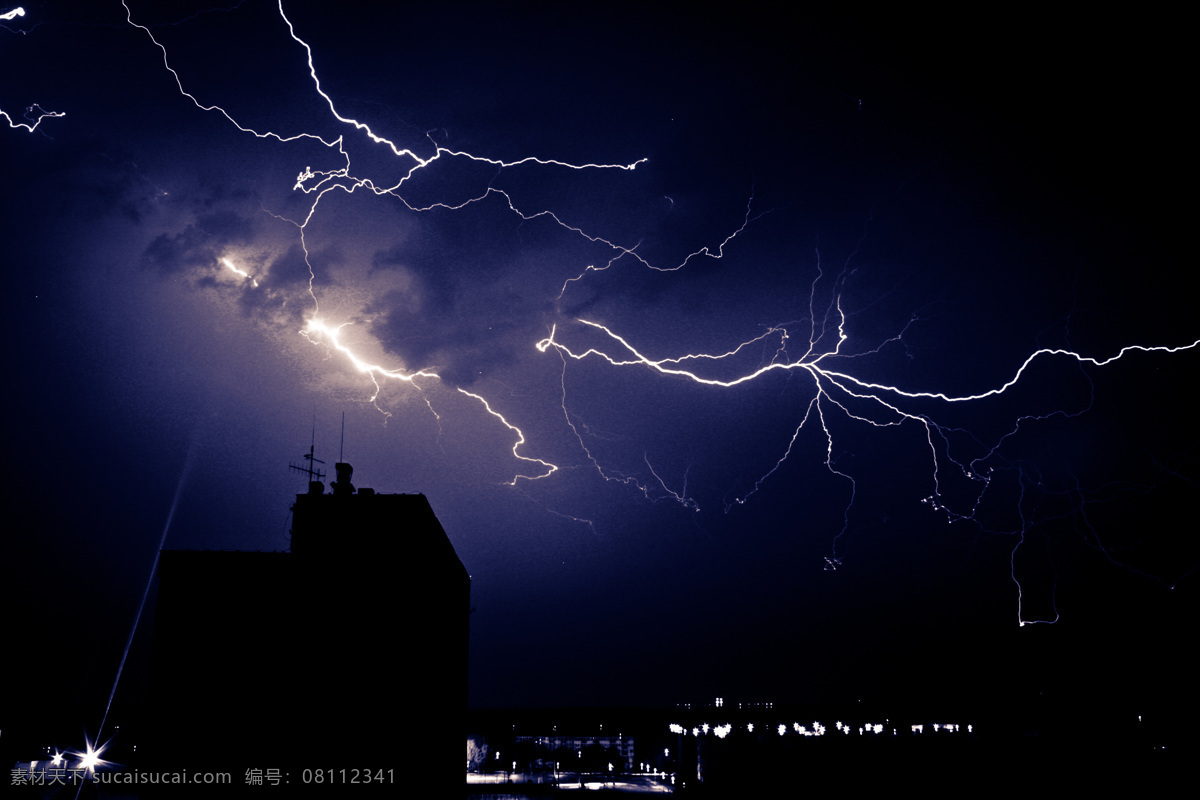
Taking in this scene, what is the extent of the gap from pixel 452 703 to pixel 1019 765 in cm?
1433

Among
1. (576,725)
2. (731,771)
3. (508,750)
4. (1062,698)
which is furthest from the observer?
(576,725)

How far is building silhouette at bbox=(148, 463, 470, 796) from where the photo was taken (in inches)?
533

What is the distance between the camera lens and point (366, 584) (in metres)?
15.0

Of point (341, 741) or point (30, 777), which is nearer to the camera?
point (341, 741)

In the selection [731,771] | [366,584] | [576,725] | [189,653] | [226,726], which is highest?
[366,584]

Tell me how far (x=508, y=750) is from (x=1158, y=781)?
32261mm

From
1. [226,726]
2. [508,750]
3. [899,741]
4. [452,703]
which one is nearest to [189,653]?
[226,726]

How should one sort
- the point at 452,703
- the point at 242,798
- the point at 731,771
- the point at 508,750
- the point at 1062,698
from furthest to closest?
the point at 508,750
the point at 1062,698
the point at 452,703
the point at 731,771
the point at 242,798

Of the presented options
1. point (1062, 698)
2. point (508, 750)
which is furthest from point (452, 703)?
point (1062, 698)

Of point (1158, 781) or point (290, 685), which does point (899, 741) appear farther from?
point (290, 685)

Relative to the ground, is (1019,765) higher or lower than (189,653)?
lower

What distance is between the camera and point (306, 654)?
46.9 ft

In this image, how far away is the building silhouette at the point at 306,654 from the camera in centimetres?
1355

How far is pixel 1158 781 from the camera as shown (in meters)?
13.4
